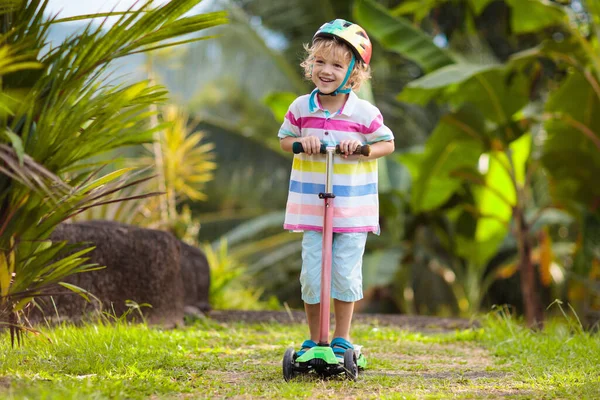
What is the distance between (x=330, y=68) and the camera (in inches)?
143

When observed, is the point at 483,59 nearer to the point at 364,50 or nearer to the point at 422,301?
the point at 422,301

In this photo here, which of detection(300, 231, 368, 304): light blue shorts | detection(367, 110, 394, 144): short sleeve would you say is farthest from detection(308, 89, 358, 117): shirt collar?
detection(300, 231, 368, 304): light blue shorts

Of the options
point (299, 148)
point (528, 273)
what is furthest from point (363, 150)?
point (528, 273)

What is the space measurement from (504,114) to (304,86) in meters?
6.84

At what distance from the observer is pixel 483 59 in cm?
1453

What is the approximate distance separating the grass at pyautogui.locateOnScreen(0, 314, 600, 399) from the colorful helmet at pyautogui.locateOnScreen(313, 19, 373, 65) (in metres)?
1.56

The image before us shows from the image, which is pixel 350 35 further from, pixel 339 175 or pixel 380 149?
pixel 339 175

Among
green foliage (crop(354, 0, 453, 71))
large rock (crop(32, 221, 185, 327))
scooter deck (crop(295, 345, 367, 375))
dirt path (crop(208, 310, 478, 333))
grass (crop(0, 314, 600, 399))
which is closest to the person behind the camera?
grass (crop(0, 314, 600, 399))

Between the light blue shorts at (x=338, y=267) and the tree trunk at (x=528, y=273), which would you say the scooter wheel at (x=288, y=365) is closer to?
the light blue shorts at (x=338, y=267)

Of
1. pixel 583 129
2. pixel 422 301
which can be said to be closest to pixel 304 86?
pixel 422 301

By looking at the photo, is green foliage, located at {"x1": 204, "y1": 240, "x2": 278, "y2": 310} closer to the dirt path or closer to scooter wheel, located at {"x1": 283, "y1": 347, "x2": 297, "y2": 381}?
the dirt path

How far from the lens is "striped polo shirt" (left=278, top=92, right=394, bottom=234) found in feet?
12.1

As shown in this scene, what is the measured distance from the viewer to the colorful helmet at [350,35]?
141 inches

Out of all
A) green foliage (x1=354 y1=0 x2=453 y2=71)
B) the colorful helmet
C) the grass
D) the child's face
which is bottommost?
the grass
